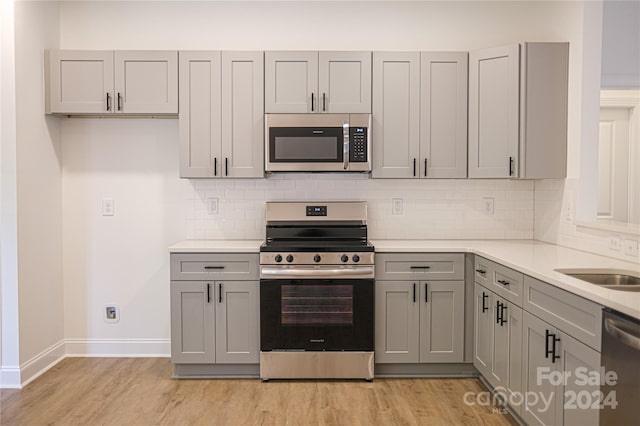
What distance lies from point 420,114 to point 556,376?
6.55ft

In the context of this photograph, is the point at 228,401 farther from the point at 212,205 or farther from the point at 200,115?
the point at 200,115

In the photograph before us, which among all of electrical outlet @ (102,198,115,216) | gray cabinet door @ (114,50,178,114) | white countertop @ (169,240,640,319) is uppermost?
gray cabinet door @ (114,50,178,114)

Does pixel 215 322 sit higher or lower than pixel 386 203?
lower

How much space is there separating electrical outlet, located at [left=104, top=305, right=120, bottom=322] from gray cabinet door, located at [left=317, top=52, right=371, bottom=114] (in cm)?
225

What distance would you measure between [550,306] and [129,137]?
317 centimetres

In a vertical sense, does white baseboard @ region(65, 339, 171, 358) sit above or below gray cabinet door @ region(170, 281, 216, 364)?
below

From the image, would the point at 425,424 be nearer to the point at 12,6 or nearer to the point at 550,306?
the point at 550,306

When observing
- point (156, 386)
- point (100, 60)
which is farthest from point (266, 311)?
A: point (100, 60)

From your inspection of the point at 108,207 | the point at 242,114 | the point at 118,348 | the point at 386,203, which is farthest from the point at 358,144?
the point at 118,348

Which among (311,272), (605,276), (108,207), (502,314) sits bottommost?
(502,314)

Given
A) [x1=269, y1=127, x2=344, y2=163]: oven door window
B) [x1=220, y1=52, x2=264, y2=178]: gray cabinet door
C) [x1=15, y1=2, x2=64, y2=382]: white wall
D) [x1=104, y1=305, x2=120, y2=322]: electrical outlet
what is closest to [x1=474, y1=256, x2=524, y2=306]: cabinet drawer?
[x1=269, y1=127, x2=344, y2=163]: oven door window

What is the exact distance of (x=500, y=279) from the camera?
2.86 m

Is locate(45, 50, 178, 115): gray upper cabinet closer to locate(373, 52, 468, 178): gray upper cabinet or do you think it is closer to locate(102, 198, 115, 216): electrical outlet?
locate(102, 198, 115, 216): electrical outlet

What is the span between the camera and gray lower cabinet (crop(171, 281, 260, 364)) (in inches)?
131
